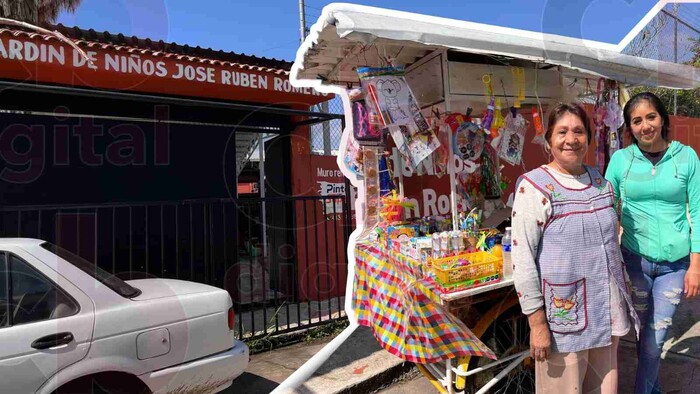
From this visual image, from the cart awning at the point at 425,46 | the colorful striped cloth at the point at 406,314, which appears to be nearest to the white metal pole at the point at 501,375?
the colorful striped cloth at the point at 406,314

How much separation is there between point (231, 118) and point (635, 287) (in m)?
Result: 5.26

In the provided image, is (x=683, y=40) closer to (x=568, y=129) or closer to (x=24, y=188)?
(x=568, y=129)

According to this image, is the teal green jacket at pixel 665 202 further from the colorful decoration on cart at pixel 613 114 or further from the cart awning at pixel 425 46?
the colorful decoration on cart at pixel 613 114

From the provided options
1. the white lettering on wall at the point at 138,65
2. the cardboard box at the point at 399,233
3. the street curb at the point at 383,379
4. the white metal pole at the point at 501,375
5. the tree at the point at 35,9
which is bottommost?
the street curb at the point at 383,379

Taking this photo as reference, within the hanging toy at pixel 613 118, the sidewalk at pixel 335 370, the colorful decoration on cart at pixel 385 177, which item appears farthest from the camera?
the hanging toy at pixel 613 118

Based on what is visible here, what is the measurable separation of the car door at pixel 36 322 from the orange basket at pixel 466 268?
6.57ft

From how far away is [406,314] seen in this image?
9.51 feet

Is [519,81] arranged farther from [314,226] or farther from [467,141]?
[314,226]

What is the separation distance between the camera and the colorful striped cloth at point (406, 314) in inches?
110

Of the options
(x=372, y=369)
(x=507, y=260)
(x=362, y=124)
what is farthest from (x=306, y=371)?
(x=362, y=124)

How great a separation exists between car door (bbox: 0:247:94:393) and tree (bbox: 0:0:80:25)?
595 cm

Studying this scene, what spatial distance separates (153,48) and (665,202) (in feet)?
18.9

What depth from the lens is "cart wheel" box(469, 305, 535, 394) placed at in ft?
10.0

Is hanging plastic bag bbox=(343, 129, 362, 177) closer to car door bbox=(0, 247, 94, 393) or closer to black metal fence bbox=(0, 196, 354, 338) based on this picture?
black metal fence bbox=(0, 196, 354, 338)
